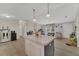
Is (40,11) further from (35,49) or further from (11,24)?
(35,49)

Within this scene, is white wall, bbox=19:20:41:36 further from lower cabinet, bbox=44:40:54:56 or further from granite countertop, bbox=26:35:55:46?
lower cabinet, bbox=44:40:54:56

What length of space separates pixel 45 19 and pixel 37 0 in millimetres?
384

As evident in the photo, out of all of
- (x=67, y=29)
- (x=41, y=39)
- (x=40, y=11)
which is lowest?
(x=41, y=39)

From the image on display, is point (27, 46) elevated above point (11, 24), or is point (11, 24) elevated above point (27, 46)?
point (11, 24)

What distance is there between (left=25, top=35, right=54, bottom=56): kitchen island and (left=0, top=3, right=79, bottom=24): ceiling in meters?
0.32

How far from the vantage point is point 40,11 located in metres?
1.78

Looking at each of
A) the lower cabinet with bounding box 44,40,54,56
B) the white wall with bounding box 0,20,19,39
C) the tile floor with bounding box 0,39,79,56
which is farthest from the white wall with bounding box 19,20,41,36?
the lower cabinet with bounding box 44,40,54,56

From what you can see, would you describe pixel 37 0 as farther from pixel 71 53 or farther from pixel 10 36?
pixel 71 53

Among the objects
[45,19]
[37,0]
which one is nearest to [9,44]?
[45,19]

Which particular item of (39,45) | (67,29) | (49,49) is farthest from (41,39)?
(67,29)

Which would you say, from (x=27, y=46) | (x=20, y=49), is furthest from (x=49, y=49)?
(x=20, y=49)

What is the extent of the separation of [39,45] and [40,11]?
0.62m

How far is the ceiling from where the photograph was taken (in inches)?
69.2

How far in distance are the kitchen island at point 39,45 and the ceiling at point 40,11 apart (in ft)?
1.04
